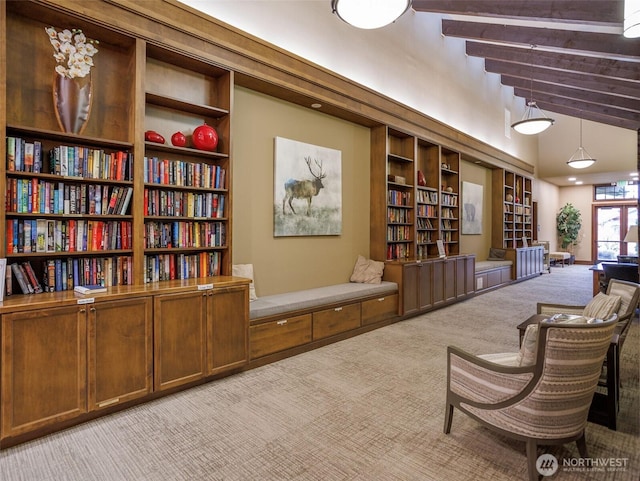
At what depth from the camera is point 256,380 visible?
3359mm

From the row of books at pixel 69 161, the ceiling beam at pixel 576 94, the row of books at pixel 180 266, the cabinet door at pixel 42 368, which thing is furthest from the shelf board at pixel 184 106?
the ceiling beam at pixel 576 94

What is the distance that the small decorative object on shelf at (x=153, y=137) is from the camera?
329 cm

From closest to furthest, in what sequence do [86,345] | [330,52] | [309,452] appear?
[309,452]
[86,345]
[330,52]

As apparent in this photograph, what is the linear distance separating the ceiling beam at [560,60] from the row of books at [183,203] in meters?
6.70

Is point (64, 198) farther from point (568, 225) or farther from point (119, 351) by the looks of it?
point (568, 225)

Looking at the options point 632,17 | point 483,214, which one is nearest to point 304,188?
point 632,17

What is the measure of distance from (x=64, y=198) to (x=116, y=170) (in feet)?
1.46

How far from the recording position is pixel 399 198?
20.1 ft

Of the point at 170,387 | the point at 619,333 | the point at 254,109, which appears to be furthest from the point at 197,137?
the point at 619,333

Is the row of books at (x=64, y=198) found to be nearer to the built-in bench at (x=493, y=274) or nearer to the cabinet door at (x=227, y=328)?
the cabinet door at (x=227, y=328)

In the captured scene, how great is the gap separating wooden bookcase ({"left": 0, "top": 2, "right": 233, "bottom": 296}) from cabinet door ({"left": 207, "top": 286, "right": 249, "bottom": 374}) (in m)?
0.49

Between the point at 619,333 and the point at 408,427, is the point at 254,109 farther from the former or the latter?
the point at 619,333

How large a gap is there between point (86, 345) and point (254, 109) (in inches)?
119

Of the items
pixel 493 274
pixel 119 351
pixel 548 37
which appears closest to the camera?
pixel 119 351
